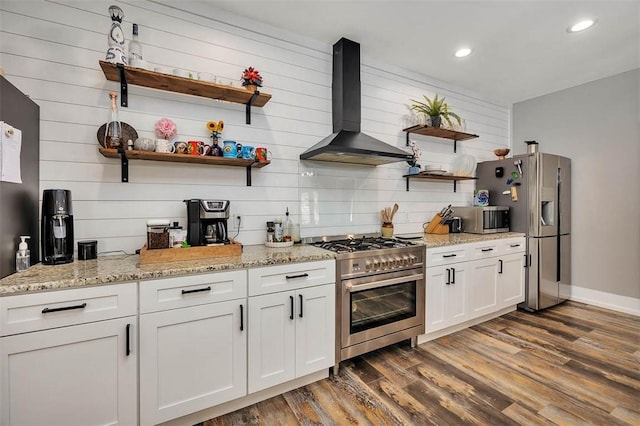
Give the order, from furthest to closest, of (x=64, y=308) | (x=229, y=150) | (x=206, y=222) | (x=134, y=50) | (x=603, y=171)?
1. (x=603, y=171)
2. (x=229, y=150)
3. (x=206, y=222)
4. (x=134, y=50)
5. (x=64, y=308)

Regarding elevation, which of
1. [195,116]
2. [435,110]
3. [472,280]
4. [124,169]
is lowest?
[472,280]

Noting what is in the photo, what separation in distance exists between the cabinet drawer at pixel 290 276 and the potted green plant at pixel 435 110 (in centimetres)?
226

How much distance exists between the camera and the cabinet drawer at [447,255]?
2670 mm

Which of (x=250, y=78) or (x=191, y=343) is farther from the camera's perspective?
(x=250, y=78)

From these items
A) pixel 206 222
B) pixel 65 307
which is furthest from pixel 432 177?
pixel 65 307

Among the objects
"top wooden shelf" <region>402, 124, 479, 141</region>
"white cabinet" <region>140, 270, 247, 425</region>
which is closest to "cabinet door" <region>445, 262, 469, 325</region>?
"top wooden shelf" <region>402, 124, 479, 141</region>

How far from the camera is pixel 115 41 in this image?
74.0 inches

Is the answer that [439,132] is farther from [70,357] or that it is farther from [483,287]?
[70,357]

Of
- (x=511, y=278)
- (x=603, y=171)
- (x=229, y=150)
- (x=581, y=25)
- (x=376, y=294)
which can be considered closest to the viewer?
(x=229, y=150)

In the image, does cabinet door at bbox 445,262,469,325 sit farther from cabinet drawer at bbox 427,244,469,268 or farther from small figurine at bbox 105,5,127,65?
small figurine at bbox 105,5,127,65

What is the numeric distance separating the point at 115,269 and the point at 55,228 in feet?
1.56

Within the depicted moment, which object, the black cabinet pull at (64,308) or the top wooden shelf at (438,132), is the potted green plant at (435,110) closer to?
the top wooden shelf at (438,132)

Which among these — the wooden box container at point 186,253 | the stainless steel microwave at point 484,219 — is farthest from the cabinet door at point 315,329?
the stainless steel microwave at point 484,219

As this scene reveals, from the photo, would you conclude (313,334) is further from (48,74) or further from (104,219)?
(48,74)
